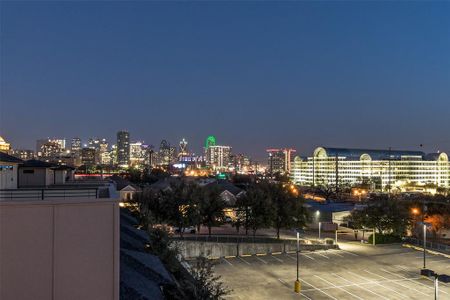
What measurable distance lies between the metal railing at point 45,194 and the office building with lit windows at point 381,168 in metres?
127

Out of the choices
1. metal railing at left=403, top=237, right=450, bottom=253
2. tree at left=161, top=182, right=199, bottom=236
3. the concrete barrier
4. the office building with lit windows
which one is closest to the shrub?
metal railing at left=403, top=237, right=450, bottom=253

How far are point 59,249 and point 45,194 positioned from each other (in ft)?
7.56

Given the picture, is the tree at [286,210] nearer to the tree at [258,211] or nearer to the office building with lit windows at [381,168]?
the tree at [258,211]

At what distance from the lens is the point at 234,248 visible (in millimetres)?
35656

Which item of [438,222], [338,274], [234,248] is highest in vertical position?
[438,222]

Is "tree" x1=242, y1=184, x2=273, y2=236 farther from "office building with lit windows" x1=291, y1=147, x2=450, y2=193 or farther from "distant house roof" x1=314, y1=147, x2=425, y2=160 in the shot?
"distant house roof" x1=314, y1=147, x2=425, y2=160

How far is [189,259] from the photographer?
3325 centimetres

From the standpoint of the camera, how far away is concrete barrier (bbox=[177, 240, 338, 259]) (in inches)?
1329

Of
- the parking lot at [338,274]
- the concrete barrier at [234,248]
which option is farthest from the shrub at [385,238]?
the concrete barrier at [234,248]

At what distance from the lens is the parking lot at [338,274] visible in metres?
25.3

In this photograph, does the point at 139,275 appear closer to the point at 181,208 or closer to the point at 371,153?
the point at 181,208

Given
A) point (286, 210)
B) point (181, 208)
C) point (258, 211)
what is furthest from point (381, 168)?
point (181, 208)

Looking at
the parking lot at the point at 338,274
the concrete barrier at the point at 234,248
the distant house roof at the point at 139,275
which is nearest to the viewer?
the distant house roof at the point at 139,275

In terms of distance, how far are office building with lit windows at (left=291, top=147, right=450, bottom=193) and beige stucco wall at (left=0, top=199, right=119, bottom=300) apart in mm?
127594
